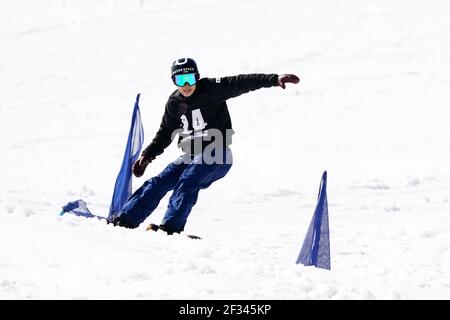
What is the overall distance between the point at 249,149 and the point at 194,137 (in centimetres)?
671

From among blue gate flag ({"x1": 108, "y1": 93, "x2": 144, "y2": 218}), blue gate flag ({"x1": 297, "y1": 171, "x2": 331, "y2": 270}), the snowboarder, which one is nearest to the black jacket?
the snowboarder

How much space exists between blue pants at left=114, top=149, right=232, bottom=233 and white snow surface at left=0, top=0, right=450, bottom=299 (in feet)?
1.27

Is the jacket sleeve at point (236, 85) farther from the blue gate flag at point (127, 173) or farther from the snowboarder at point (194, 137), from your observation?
the blue gate flag at point (127, 173)

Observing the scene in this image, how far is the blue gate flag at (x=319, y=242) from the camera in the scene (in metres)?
5.81

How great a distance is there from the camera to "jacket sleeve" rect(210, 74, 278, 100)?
6711 millimetres

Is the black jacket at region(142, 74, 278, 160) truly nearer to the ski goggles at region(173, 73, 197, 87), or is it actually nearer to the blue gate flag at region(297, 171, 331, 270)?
the ski goggles at region(173, 73, 197, 87)

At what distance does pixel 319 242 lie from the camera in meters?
5.82

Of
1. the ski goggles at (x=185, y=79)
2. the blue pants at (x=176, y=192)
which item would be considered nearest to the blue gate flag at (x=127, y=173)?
the blue pants at (x=176, y=192)

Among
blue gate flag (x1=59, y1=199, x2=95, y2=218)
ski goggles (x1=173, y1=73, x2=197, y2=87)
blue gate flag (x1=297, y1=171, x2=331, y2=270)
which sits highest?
ski goggles (x1=173, y1=73, x2=197, y2=87)

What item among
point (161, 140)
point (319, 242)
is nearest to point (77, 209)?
point (161, 140)

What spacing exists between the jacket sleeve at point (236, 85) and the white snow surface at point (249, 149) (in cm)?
138

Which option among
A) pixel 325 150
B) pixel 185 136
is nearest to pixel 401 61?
pixel 325 150

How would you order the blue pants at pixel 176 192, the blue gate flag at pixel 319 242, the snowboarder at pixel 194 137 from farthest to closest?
the snowboarder at pixel 194 137
the blue pants at pixel 176 192
the blue gate flag at pixel 319 242

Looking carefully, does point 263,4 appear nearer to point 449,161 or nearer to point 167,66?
point 167,66
